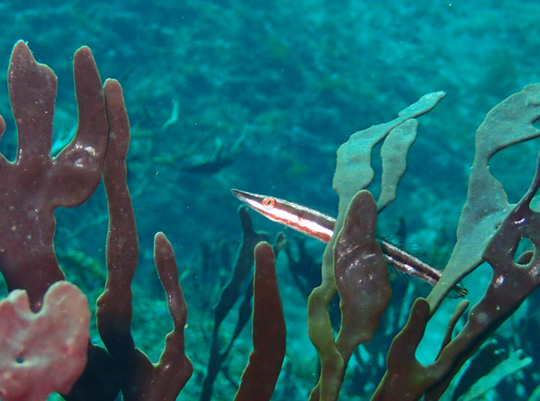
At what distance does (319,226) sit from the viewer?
2.97m

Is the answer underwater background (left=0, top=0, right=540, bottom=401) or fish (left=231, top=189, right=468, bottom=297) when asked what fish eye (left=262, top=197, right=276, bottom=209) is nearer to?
fish (left=231, top=189, right=468, bottom=297)

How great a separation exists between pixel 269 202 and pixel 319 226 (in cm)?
41

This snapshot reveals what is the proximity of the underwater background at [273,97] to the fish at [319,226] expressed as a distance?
544 cm

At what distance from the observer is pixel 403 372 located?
211 cm

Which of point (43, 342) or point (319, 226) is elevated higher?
point (43, 342)

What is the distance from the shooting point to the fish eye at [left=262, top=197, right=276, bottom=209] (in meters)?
3.02

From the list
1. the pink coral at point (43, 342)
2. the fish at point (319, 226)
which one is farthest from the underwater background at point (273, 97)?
the pink coral at point (43, 342)

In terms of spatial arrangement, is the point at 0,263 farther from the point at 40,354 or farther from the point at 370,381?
the point at 370,381

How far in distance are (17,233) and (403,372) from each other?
7.10 feet

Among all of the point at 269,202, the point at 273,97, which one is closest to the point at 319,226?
the point at 269,202

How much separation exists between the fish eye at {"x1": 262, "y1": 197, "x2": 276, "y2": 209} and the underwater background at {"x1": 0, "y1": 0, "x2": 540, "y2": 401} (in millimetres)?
5448

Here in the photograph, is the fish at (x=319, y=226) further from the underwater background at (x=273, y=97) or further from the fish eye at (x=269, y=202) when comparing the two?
the underwater background at (x=273, y=97)

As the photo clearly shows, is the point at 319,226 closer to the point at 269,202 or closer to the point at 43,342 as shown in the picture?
the point at 269,202

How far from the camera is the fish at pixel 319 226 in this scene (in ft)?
9.37
